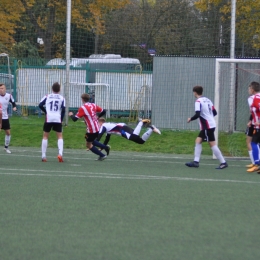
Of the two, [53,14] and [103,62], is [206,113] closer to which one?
[53,14]

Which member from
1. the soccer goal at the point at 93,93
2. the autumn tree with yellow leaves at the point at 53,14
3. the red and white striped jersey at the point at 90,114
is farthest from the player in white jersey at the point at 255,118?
the soccer goal at the point at 93,93

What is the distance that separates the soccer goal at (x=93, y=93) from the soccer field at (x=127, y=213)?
466 inches

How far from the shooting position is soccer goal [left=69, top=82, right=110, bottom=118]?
26.4 meters

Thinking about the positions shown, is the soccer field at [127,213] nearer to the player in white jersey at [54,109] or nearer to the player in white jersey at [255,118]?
the player in white jersey at [255,118]

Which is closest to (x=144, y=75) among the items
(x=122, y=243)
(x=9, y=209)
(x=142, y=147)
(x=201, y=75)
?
(x=201, y=75)

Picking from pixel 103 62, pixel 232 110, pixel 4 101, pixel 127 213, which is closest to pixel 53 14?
pixel 103 62

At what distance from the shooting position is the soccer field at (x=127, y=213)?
6.62 meters

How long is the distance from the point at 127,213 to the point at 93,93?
18590 millimetres

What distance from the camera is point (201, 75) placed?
76.9ft

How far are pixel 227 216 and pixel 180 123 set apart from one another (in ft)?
49.4

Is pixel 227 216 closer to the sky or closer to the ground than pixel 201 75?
closer to the ground

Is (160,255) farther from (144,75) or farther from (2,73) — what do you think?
(2,73)

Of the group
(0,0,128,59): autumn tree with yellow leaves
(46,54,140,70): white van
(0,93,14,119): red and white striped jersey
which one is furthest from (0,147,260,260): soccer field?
(46,54,140,70): white van

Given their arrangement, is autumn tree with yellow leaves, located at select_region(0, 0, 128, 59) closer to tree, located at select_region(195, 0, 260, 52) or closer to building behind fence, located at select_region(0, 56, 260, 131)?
building behind fence, located at select_region(0, 56, 260, 131)
